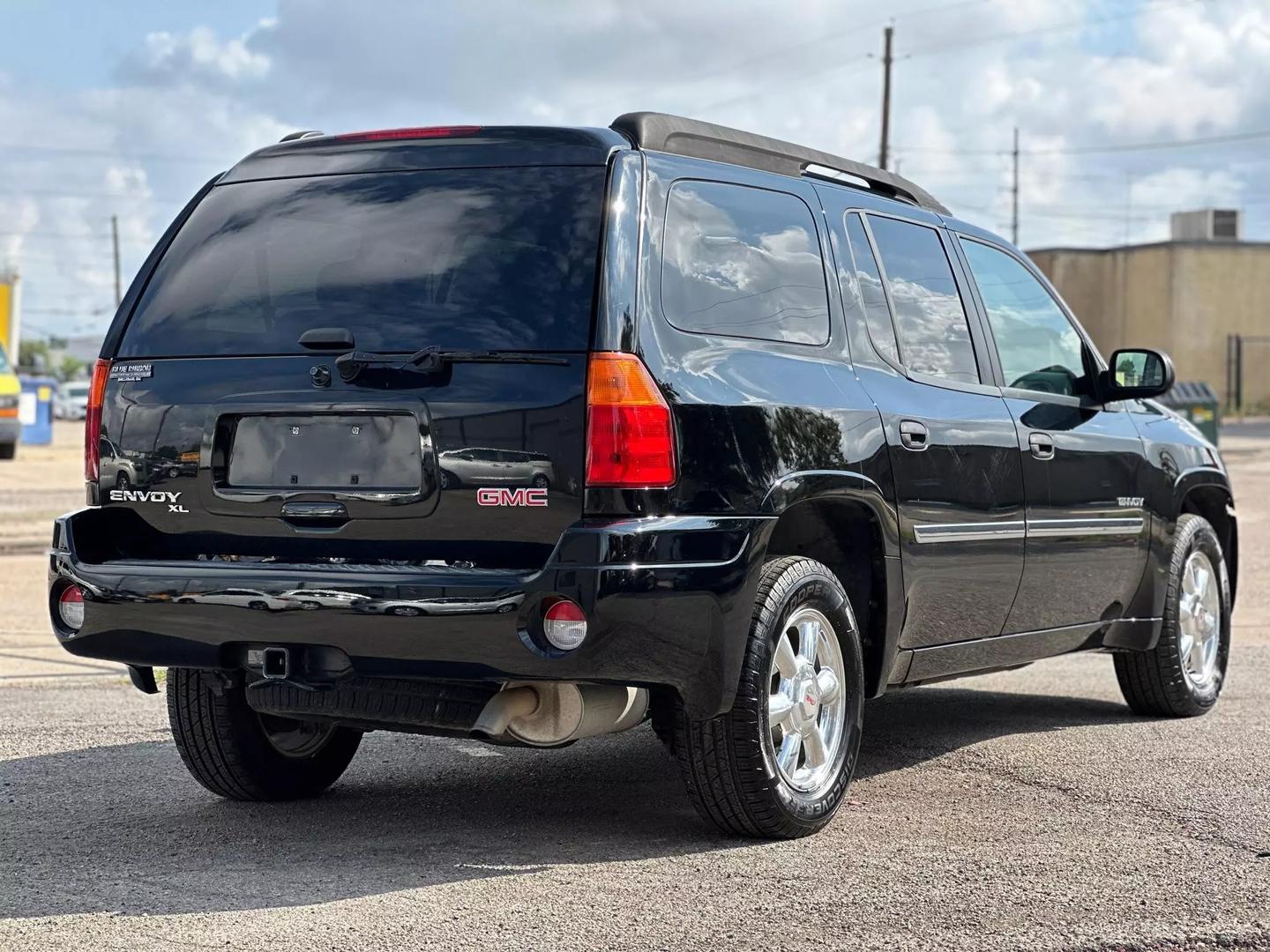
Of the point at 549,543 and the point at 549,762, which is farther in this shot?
the point at 549,762

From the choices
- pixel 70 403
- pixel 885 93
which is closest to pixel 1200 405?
pixel 885 93

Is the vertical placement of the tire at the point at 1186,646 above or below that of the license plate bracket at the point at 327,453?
below

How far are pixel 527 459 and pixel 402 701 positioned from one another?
77 centimetres

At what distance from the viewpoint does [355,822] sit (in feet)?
17.6

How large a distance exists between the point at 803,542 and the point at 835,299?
0.75 meters

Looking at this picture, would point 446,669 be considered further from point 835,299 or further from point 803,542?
point 835,299

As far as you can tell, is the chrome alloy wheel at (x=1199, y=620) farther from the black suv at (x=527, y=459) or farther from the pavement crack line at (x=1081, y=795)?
the black suv at (x=527, y=459)

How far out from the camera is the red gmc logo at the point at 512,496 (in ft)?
14.8

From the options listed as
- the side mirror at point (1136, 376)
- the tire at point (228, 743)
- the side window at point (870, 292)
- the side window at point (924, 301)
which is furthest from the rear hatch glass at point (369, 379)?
the side mirror at point (1136, 376)

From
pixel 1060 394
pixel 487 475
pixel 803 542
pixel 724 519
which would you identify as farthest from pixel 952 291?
pixel 487 475

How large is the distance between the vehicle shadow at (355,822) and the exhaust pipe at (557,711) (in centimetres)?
35

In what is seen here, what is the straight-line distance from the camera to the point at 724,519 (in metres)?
4.66

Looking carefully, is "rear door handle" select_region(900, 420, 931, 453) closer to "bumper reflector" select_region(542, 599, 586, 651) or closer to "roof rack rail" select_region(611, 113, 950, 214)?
"roof rack rail" select_region(611, 113, 950, 214)

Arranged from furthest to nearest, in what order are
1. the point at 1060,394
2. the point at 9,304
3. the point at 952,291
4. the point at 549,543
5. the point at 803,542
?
the point at 9,304, the point at 1060,394, the point at 952,291, the point at 803,542, the point at 549,543
